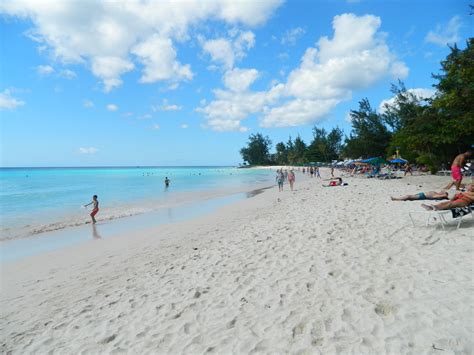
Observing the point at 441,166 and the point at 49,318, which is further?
the point at 441,166

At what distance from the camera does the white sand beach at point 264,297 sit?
314 cm

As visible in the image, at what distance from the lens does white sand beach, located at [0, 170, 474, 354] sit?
3145 millimetres

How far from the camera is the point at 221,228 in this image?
10062 millimetres

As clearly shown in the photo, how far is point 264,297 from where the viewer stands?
13.7 ft

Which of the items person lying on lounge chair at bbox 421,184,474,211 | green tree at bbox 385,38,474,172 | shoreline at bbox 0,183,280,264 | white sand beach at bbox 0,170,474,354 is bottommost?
shoreline at bbox 0,183,280,264

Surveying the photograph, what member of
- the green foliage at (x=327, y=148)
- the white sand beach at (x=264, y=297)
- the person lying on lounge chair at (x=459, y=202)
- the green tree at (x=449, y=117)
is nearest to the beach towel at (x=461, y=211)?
the person lying on lounge chair at (x=459, y=202)

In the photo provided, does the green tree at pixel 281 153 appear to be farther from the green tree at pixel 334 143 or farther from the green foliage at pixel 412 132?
the green tree at pixel 334 143

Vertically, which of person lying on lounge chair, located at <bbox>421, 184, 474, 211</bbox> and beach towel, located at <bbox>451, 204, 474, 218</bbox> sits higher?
person lying on lounge chair, located at <bbox>421, 184, 474, 211</bbox>

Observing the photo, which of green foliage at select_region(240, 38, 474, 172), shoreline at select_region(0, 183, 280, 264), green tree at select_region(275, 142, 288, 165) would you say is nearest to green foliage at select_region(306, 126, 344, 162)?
green foliage at select_region(240, 38, 474, 172)

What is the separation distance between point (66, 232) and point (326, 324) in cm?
1220

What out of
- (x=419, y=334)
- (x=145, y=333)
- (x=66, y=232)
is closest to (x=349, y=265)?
(x=419, y=334)

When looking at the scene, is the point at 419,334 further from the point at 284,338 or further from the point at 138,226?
the point at 138,226

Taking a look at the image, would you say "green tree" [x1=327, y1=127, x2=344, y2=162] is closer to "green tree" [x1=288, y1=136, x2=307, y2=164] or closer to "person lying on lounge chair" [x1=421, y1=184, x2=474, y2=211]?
"green tree" [x1=288, y1=136, x2=307, y2=164]

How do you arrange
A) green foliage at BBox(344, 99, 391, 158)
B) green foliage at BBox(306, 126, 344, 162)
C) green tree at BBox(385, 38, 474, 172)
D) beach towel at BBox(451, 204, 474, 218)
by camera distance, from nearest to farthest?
beach towel at BBox(451, 204, 474, 218)
green tree at BBox(385, 38, 474, 172)
green foliage at BBox(344, 99, 391, 158)
green foliage at BBox(306, 126, 344, 162)
